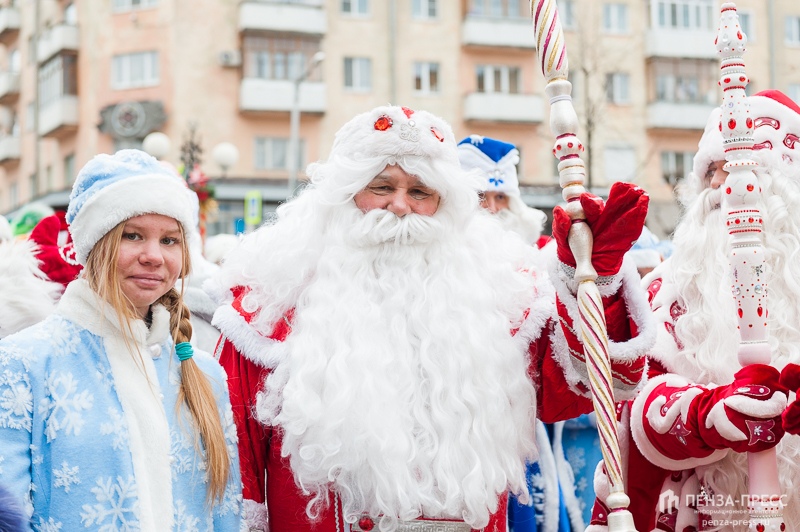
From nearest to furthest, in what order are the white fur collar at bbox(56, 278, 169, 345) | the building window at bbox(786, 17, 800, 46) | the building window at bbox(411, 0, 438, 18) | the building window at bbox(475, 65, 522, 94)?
the white fur collar at bbox(56, 278, 169, 345) < the building window at bbox(411, 0, 438, 18) < the building window at bbox(475, 65, 522, 94) < the building window at bbox(786, 17, 800, 46)

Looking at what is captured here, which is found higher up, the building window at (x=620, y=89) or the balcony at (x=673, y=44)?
the balcony at (x=673, y=44)

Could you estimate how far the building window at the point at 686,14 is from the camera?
2942 centimetres

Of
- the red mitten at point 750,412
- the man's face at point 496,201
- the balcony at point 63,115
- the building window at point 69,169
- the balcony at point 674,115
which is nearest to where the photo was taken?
the red mitten at point 750,412

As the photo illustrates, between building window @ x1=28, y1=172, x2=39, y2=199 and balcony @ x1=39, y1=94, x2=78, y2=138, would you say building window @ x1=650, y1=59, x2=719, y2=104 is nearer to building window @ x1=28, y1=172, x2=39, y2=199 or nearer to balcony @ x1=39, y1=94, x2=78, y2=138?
balcony @ x1=39, y1=94, x2=78, y2=138

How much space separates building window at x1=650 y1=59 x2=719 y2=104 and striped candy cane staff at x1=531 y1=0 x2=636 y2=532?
27.0 m

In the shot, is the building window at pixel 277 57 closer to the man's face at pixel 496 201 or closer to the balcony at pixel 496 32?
the balcony at pixel 496 32

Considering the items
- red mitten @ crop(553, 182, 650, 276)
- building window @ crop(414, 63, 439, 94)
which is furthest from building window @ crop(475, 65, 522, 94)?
red mitten @ crop(553, 182, 650, 276)

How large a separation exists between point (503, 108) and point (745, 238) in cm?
2492

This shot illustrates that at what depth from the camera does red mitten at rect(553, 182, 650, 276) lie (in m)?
2.88

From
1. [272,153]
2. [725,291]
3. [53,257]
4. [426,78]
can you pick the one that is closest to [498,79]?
[426,78]

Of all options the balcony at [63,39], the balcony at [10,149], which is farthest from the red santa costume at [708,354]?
the balcony at [10,149]

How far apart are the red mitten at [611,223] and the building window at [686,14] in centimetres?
2804

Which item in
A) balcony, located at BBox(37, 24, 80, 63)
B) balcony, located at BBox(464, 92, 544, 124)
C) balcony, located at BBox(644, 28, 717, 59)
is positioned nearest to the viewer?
balcony, located at BBox(37, 24, 80, 63)

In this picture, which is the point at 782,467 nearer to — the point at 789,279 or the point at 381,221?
the point at 789,279
